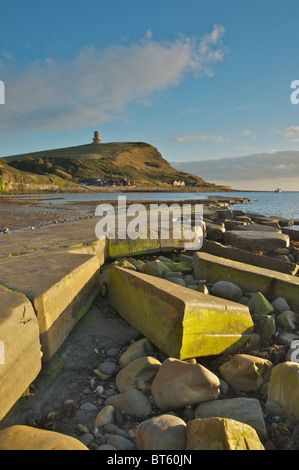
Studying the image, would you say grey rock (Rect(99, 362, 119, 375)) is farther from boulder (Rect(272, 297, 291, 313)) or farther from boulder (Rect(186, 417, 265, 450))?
boulder (Rect(272, 297, 291, 313))

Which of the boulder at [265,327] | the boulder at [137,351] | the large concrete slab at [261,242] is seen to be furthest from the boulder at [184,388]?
the large concrete slab at [261,242]

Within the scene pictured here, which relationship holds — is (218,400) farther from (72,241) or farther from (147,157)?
(147,157)

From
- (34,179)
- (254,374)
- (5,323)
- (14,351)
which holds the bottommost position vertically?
(254,374)

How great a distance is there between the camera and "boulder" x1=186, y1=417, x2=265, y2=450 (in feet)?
4.42

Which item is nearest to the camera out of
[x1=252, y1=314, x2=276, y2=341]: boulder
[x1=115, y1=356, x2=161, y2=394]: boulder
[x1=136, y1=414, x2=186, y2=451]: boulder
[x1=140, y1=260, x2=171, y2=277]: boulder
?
[x1=136, y1=414, x2=186, y2=451]: boulder

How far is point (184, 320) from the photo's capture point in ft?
6.84

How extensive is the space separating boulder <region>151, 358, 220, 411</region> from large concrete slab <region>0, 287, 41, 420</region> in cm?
81

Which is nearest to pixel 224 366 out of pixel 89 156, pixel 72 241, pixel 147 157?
pixel 72 241

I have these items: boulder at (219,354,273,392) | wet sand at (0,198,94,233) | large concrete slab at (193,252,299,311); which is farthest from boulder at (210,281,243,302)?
wet sand at (0,198,94,233)

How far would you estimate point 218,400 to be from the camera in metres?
1.79

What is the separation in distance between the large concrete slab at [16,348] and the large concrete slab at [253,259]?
3.64m

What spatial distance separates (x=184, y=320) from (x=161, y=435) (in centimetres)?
75

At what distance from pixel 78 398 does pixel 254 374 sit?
3.99 feet

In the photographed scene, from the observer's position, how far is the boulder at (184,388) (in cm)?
178
